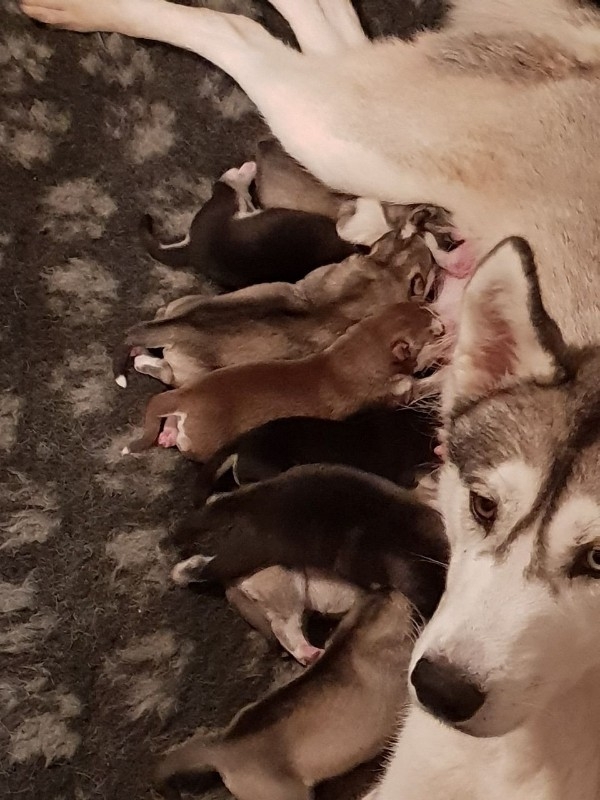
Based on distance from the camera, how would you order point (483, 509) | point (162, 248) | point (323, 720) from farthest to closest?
point (162, 248) → point (323, 720) → point (483, 509)

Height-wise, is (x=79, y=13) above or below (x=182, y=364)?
above

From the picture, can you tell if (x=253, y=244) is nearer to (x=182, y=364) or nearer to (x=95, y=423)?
(x=182, y=364)

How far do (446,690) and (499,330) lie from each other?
51 cm

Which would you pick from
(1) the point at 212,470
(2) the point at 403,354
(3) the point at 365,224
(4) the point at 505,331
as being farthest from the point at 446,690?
(3) the point at 365,224

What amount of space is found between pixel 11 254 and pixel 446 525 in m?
1.18

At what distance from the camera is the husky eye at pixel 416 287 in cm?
213

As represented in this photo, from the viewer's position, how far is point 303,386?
1.94 meters

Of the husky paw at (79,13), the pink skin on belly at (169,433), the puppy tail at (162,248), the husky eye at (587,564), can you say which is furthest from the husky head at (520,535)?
the husky paw at (79,13)

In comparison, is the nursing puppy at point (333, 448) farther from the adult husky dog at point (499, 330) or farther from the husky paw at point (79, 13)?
the husky paw at point (79, 13)

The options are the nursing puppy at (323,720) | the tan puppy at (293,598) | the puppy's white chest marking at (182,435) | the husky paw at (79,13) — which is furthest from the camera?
the husky paw at (79,13)

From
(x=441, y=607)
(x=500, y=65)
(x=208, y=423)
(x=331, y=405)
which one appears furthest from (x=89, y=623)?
(x=500, y=65)

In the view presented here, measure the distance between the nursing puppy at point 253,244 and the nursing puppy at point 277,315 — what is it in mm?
66

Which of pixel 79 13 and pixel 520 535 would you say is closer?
pixel 520 535

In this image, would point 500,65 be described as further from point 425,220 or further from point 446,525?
point 446,525
